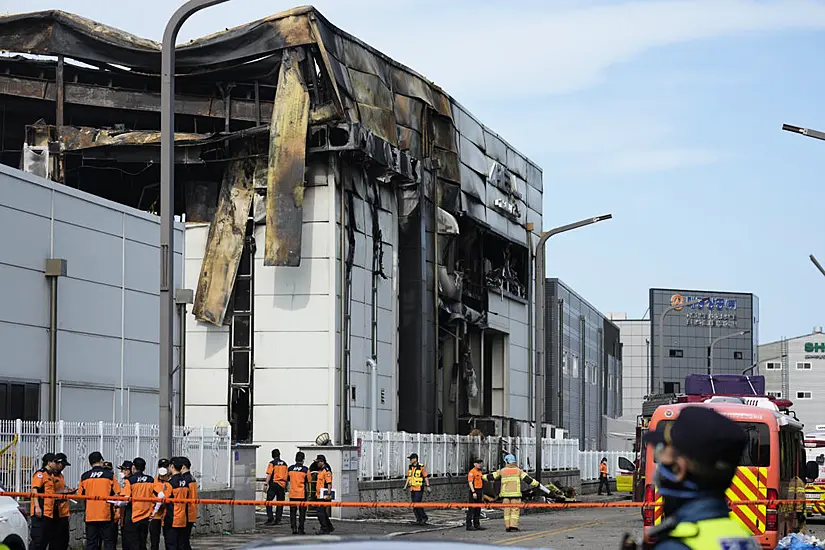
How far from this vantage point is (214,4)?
19609 mm

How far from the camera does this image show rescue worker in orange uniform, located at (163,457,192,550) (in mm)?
20547

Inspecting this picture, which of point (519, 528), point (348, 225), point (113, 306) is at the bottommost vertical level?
point (519, 528)

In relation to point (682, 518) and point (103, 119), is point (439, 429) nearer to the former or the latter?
point (103, 119)

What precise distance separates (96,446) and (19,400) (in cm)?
501

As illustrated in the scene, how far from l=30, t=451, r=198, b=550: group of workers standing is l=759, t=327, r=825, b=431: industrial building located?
137456 millimetres

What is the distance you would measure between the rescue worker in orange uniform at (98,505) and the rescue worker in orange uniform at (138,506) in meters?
0.22

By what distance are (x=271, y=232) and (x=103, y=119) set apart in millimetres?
6407

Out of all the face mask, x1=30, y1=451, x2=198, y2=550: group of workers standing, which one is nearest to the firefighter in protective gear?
x1=30, y1=451, x2=198, y2=550: group of workers standing

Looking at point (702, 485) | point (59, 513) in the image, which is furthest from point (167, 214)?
point (702, 485)

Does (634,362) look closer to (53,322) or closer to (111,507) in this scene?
(53,322)

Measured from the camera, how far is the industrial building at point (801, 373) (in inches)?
6009

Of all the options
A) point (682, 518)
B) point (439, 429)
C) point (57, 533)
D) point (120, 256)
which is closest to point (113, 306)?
point (120, 256)

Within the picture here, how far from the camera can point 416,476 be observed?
35.1 meters

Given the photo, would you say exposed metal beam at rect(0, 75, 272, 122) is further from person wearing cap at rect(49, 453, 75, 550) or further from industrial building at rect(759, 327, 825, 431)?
industrial building at rect(759, 327, 825, 431)
